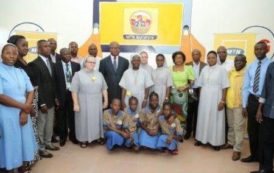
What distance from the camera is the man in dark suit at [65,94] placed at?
4.41m

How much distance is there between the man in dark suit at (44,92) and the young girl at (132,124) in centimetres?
111

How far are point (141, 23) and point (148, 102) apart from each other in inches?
74.7

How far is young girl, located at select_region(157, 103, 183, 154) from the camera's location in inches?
166

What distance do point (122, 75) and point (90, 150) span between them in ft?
4.38

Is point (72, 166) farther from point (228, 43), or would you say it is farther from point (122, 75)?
point (228, 43)

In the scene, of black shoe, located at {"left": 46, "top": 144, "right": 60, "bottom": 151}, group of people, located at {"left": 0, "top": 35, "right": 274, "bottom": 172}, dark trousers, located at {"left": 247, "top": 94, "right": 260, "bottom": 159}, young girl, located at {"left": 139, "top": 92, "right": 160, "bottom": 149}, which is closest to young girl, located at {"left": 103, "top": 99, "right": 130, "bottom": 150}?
group of people, located at {"left": 0, "top": 35, "right": 274, "bottom": 172}

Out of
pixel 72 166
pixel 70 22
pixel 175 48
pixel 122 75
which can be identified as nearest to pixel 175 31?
pixel 175 48

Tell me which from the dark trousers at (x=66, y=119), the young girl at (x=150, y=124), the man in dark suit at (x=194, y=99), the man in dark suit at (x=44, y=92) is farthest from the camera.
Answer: the man in dark suit at (x=194, y=99)

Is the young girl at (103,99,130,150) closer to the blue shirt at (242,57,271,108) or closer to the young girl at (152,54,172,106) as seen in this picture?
the young girl at (152,54,172,106)

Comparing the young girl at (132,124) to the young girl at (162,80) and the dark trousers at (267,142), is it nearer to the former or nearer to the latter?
the young girl at (162,80)

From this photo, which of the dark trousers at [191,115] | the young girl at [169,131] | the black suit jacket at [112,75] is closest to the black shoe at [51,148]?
the black suit jacket at [112,75]

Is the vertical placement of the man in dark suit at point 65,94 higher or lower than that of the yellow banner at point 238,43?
lower

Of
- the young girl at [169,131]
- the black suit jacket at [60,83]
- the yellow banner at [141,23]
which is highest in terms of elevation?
the yellow banner at [141,23]

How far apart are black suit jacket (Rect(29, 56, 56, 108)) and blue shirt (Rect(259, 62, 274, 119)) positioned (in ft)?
9.04
